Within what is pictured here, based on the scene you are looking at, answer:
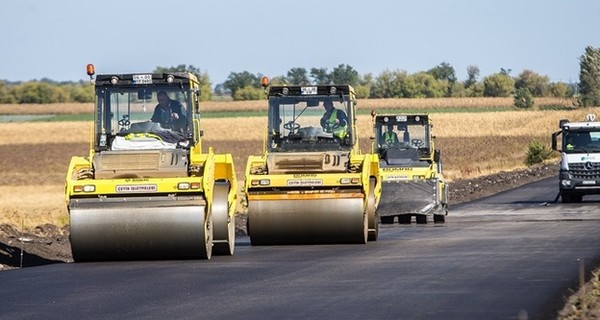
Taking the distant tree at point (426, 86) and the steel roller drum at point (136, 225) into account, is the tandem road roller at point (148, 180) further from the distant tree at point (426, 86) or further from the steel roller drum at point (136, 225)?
the distant tree at point (426, 86)

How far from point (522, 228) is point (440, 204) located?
3.70 m

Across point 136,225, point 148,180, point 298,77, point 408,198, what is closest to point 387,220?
point 408,198

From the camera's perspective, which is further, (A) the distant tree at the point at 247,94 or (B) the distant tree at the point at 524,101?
(A) the distant tree at the point at 247,94

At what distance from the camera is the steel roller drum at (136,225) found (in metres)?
19.3

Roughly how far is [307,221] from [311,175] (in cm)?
81

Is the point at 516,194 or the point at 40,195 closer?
the point at 516,194

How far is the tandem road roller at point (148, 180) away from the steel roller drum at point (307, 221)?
1739 mm

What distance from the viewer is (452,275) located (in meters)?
17.2

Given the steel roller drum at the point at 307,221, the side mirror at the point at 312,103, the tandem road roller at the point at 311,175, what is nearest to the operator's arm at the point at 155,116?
the tandem road roller at the point at 311,175

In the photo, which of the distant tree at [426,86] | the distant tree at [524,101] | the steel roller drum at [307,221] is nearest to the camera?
the steel roller drum at [307,221]

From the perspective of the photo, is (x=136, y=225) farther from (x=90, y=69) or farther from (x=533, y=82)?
(x=533, y=82)

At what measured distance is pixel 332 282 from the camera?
16.4 metres

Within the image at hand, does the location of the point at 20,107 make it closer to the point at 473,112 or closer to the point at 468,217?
the point at 473,112

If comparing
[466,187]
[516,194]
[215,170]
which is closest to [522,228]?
[215,170]
